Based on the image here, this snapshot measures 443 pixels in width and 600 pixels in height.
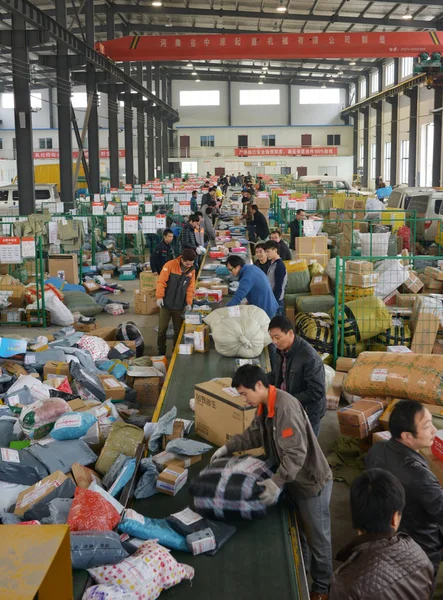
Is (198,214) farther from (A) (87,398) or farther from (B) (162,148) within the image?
(B) (162,148)

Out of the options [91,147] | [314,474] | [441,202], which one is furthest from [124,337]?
[91,147]

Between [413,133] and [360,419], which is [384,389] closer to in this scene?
[360,419]

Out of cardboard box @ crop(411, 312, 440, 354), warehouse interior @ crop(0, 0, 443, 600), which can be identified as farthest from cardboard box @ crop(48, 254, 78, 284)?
cardboard box @ crop(411, 312, 440, 354)

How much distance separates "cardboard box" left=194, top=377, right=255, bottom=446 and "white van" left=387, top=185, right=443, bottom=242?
39.5 ft

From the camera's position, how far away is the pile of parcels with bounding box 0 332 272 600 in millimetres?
3229

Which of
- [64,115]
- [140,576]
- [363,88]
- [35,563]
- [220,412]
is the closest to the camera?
[35,563]

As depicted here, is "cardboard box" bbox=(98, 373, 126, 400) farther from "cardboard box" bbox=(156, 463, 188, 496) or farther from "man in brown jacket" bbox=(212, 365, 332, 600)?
"man in brown jacket" bbox=(212, 365, 332, 600)

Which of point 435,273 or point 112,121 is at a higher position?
point 112,121

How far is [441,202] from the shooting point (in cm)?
1703

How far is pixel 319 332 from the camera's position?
817cm

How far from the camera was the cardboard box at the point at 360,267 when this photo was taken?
9281 mm

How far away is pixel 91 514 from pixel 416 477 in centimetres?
167

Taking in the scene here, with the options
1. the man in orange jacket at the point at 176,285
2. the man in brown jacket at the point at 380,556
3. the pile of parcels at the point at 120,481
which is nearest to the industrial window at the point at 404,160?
the man in orange jacket at the point at 176,285

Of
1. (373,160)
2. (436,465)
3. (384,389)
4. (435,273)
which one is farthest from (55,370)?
(373,160)
